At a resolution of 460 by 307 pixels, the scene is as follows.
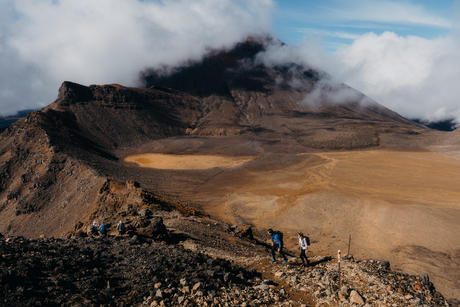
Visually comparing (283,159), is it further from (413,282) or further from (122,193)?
(413,282)

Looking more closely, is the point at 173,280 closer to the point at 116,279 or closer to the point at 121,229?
the point at 116,279

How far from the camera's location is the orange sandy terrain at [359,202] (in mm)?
17902

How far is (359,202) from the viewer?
2769 cm

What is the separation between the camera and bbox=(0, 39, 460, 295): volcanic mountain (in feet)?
69.2

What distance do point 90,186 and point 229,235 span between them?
16868 mm

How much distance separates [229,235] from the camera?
48.1 feet

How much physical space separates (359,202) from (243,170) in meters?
19.1

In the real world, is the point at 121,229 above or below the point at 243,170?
above

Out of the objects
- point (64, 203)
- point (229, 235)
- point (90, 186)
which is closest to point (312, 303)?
point (229, 235)

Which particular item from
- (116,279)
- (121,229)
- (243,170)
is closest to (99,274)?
(116,279)

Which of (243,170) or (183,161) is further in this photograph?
(183,161)

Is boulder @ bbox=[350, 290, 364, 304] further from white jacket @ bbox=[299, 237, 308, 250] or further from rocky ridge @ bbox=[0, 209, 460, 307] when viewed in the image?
white jacket @ bbox=[299, 237, 308, 250]

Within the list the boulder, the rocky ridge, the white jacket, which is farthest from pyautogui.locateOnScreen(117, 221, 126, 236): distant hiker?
the boulder

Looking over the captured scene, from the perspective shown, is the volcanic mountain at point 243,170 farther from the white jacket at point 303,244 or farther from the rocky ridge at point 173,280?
the white jacket at point 303,244
